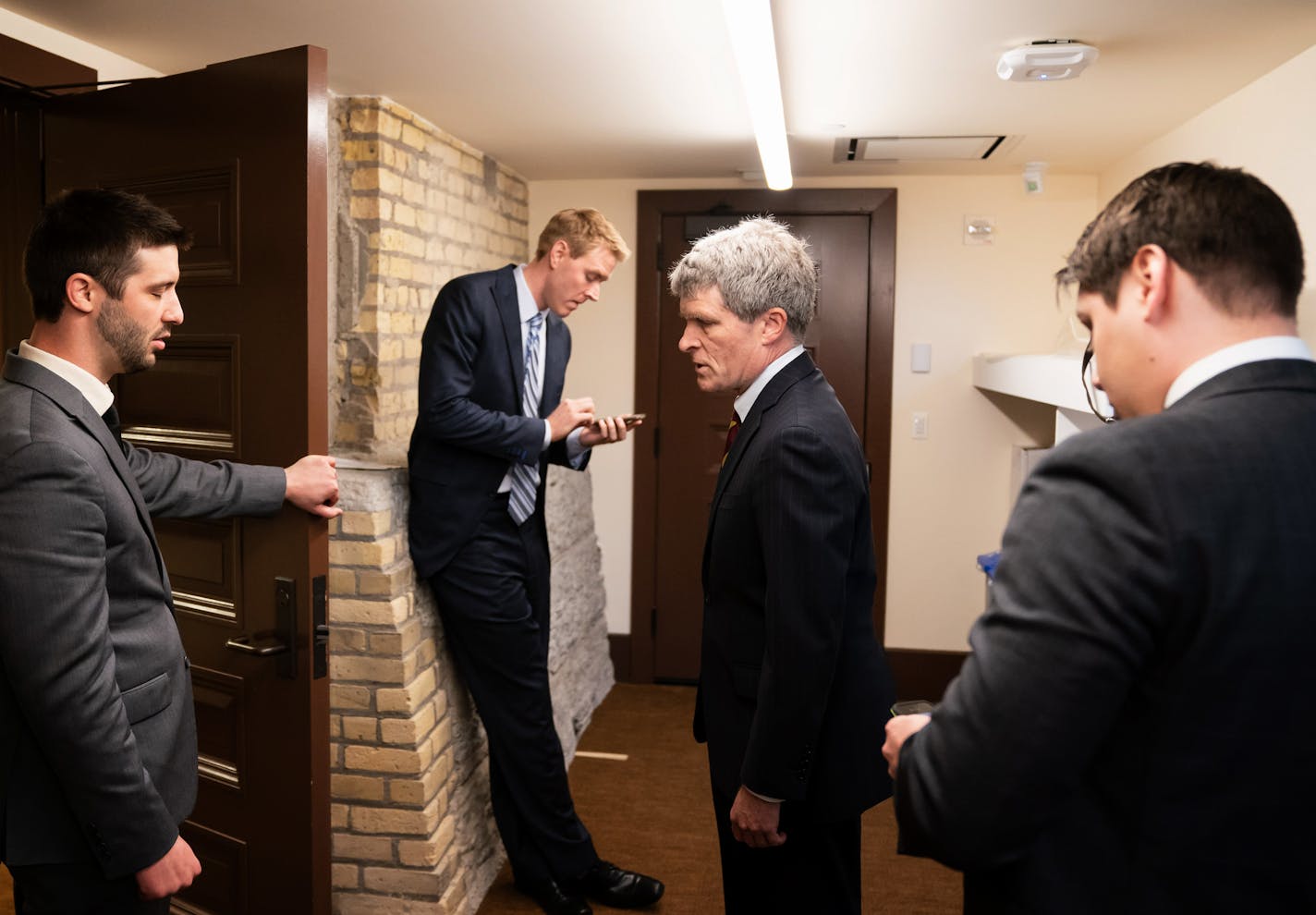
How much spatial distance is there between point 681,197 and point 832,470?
11.1 feet

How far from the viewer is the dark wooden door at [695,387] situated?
4750 mm

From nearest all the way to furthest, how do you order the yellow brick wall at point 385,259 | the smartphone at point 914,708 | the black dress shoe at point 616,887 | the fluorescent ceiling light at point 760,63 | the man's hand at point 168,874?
the smartphone at point 914,708 < the man's hand at point 168,874 < the fluorescent ceiling light at point 760,63 < the black dress shoe at point 616,887 < the yellow brick wall at point 385,259

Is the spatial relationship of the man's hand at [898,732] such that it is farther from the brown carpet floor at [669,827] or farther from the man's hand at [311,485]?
the brown carpet floor at [669,827]

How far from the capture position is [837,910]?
71.4 inches

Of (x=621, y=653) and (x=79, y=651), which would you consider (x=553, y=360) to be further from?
(x=621, y=653)

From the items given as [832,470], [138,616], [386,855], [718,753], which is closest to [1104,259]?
[832,470]

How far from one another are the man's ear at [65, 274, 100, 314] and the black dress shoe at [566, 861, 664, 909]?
2069 millimetres

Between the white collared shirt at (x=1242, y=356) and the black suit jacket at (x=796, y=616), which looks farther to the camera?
Result: the black suit jacket at (x=796, y=616)

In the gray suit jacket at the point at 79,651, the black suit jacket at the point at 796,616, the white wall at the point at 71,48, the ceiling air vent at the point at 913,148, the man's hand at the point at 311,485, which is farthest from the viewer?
the ceiling air vent at the point at 913,148

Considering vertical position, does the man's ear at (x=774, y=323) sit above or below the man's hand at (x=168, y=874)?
above

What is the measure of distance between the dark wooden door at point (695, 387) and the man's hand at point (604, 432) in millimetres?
1936

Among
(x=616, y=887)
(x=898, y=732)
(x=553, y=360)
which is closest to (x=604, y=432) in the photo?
(x=553, y=360)

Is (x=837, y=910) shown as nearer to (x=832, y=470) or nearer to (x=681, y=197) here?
(x=832, y=470)

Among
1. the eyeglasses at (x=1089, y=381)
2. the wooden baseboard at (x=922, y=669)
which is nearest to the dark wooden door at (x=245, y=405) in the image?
the eyeglasses at (x=1089, y=381)
